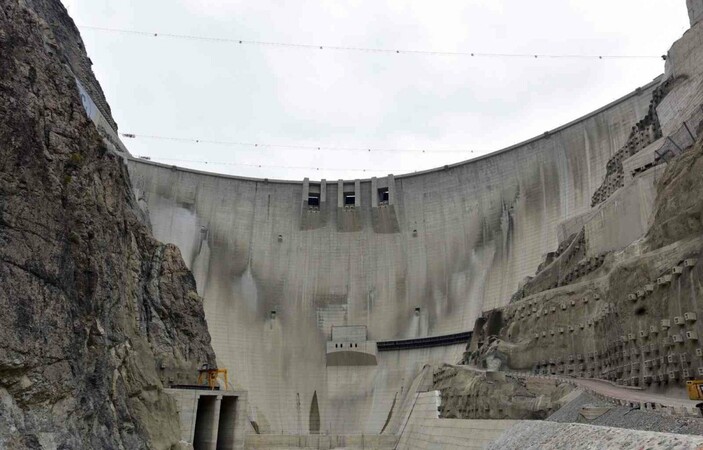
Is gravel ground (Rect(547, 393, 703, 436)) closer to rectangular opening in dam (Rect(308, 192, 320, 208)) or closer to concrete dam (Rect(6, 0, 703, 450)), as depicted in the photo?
concrete dam (Rect(6, 0, 703, 450))

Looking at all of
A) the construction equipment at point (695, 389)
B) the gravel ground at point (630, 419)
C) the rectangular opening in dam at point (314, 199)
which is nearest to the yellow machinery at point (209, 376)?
the gravel ground at point (630, 419)

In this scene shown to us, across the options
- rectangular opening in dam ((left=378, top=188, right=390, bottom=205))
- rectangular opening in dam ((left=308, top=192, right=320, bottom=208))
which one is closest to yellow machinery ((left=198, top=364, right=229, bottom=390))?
rectangular opening in dam ((left=308, top=192, right=320, bottom=208))

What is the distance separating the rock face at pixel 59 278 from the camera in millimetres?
10953

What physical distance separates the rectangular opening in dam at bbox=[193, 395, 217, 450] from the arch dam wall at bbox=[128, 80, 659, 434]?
10349mm

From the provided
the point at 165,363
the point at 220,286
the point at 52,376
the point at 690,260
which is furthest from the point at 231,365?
the point at 690,260

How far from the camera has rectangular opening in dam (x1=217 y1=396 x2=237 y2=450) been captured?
81.2 ft

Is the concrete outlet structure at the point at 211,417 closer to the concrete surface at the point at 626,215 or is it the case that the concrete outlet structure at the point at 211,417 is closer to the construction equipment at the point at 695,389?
the concrete surface at the point at 626,215

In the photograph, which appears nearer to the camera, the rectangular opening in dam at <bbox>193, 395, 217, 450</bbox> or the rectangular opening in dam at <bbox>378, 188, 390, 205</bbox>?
the rectangular opening in dam at <bbox>193, 395, 217, 450</bbox>

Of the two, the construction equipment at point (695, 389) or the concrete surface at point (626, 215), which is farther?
the concrete surface at point (626, 215)

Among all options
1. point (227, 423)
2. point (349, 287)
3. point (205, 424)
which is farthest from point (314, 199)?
point (205, 424)

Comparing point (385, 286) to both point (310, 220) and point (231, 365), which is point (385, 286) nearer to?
point (310, 220)

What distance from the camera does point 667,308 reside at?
567 inches

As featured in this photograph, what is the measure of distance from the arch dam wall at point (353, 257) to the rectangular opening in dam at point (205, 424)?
1035 centimetres

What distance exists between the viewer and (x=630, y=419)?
386 inches
